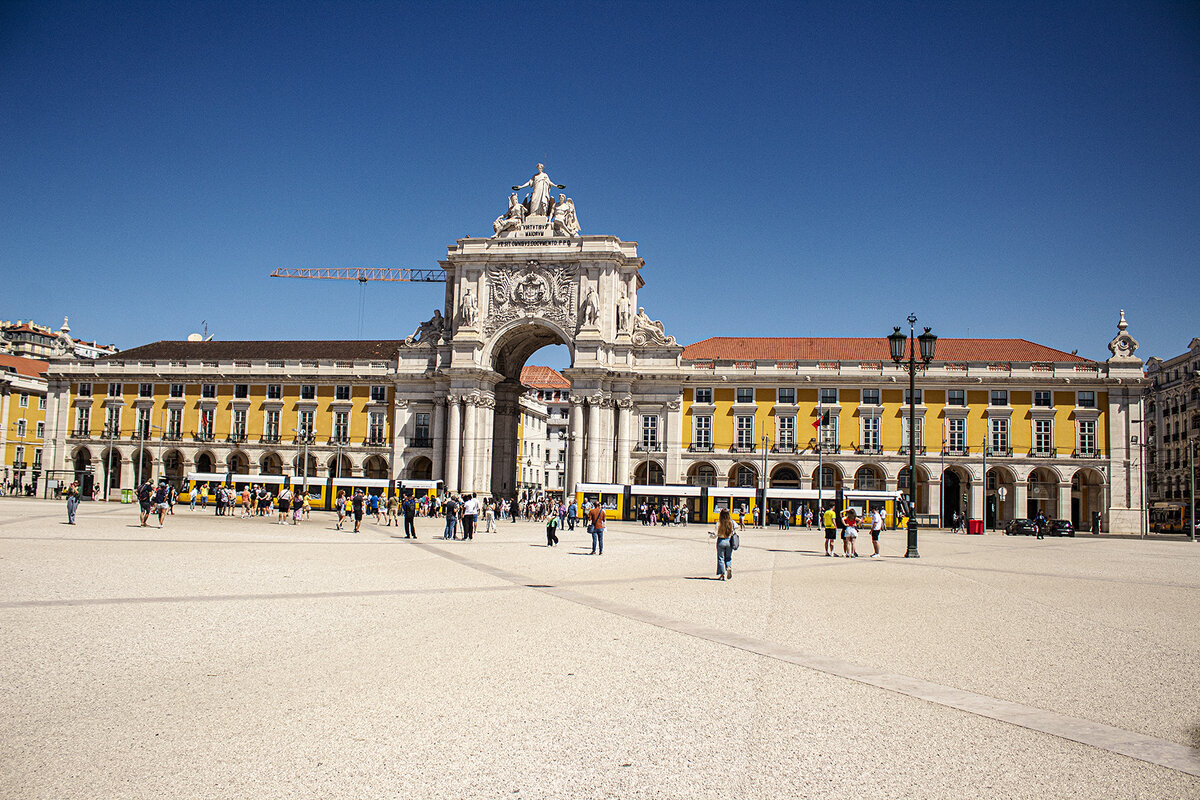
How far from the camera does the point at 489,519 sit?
139 ft

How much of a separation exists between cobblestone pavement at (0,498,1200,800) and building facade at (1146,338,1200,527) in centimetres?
7769

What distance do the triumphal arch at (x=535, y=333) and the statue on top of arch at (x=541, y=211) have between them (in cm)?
9

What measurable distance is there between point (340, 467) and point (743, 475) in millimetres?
33243

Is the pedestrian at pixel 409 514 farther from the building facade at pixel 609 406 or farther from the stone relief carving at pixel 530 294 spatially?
the stone relief carving at pixel 530 294

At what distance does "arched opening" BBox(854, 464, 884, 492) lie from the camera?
2724 inches

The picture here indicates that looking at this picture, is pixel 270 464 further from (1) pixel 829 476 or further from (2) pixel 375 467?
(1) pixel 829 476

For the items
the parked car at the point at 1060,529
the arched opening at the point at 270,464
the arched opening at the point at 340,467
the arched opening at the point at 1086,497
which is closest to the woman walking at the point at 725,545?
the parked car at the point at 1060,529

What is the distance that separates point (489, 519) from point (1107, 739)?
3510 centimetres

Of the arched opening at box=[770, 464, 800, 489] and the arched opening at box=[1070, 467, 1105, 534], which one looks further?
the arched opening at box=[770, 464, 800, 489]

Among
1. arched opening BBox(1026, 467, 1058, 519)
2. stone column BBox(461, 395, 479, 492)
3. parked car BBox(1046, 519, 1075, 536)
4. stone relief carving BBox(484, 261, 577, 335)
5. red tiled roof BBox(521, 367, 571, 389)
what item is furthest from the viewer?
red tiled roof BBox(521, 367, 571, 389)

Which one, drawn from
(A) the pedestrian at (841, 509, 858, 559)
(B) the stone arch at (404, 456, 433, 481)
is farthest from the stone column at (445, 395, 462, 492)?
(A) the pedestrian at (841, 509, 858, 559)

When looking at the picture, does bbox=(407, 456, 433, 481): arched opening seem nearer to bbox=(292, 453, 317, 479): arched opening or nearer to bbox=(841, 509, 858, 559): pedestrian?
bbox=(292, 453, 317, 479): arched opening

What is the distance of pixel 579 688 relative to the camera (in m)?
10.1

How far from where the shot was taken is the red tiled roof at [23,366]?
9306 centimetres
